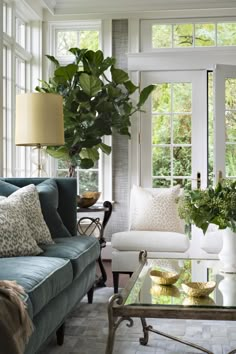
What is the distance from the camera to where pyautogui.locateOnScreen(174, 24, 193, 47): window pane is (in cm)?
617

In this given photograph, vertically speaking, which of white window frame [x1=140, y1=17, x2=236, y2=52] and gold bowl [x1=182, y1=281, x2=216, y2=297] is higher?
white window frame [x1=140, y1=17, x2=236, y2=52]

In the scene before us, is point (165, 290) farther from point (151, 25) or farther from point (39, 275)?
point (151, 25)

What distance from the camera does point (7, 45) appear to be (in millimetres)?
5293

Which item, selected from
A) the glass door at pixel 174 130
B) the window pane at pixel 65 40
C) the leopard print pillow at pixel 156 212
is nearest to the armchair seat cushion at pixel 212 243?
the leopard print pillow at pixel 156 212

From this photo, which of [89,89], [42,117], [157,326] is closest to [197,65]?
[89,89]

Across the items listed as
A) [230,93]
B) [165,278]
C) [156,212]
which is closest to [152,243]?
[156,212]

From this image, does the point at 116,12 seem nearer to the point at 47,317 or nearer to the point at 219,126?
the point at 219,126

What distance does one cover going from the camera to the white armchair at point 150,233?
464 centimetres

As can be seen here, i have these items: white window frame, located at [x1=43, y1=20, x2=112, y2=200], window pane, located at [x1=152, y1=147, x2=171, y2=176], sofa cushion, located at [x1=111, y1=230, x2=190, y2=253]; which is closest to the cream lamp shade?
sofa cushion, located at [x1=111, y1=230, x2=190, y2=253]

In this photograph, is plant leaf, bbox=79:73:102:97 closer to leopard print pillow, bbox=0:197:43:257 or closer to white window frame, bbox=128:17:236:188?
white window frame, bbox=128:17:236:188

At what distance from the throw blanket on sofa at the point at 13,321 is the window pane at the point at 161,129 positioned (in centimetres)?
414

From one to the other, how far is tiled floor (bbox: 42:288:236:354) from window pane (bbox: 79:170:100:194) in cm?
264

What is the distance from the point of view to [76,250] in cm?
338

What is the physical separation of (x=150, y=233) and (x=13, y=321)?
9.43 feet
